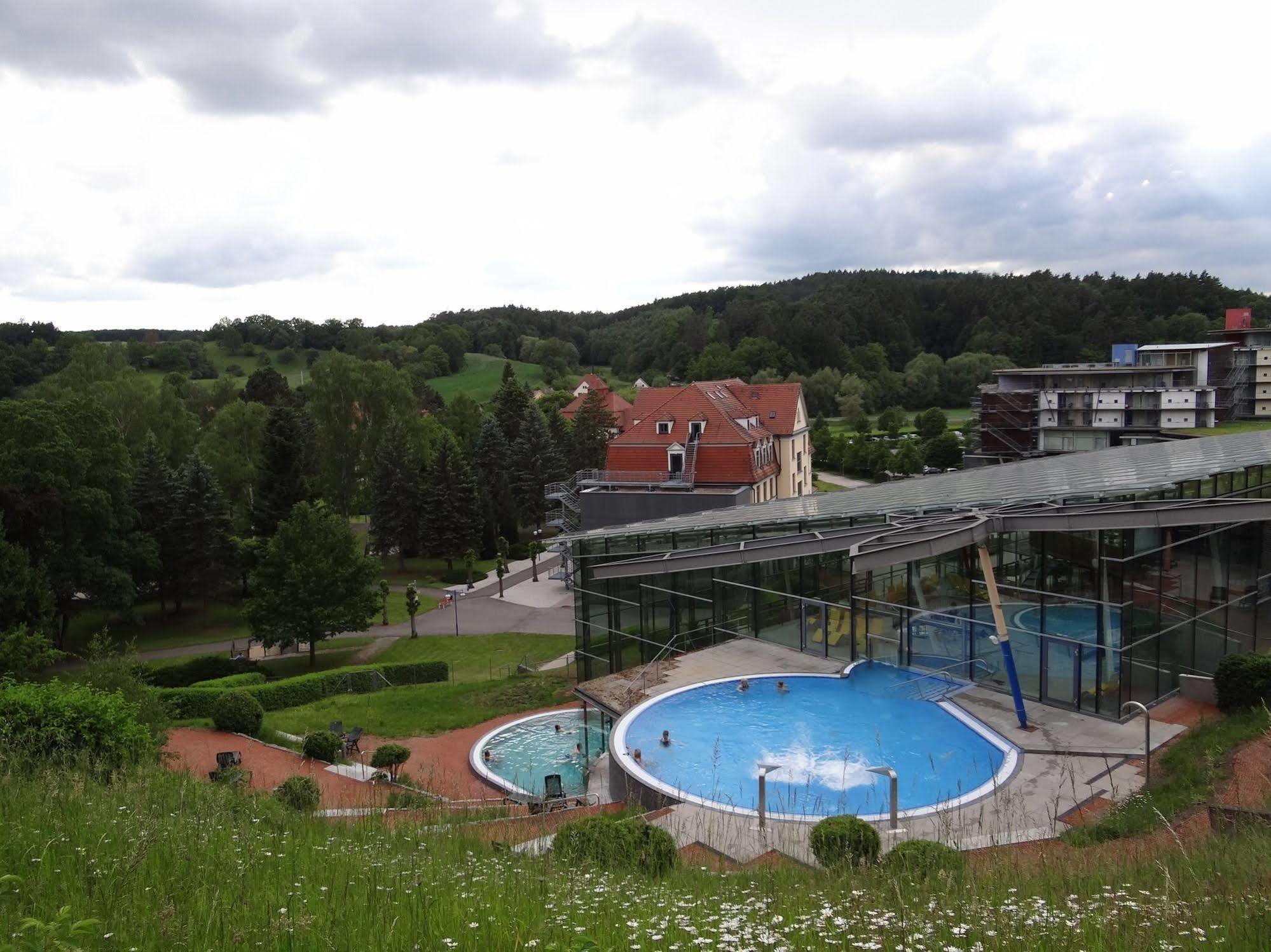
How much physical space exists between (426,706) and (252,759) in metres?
4.81

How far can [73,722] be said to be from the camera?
1268 centimetres

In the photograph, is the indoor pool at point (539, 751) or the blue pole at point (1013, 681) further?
the indoor pool at point (539, 751)

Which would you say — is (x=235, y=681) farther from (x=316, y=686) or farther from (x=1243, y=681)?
(x=1243, y=681)

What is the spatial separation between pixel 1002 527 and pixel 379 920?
42.9ft

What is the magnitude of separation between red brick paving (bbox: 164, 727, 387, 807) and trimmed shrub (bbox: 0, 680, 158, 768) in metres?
1.94

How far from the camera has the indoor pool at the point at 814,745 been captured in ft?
42.5

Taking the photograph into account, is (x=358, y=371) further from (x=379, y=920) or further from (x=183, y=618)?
(x=379, y=920)

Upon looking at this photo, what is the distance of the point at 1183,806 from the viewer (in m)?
11.0

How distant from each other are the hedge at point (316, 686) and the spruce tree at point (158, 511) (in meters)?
13.1

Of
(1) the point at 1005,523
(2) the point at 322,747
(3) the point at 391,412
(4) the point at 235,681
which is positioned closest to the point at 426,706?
(2) the point at 322,747

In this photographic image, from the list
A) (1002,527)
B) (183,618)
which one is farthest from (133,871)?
(183,618)

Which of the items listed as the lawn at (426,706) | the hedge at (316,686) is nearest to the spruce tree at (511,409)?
the hedge at (316,686)

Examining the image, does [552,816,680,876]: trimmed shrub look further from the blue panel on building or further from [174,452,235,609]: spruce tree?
the blue panel on building

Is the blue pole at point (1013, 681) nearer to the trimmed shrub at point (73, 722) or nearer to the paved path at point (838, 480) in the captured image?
the trimmed shrub at point (73, 722)
